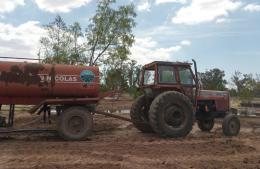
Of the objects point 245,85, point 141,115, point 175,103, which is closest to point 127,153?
point 175,103

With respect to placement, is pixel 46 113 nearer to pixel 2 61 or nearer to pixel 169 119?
pixel 2 61

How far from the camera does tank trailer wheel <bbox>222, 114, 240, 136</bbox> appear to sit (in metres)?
16.0

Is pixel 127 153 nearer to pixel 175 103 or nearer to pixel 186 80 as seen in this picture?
pixel 175 103

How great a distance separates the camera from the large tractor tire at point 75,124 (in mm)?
13648

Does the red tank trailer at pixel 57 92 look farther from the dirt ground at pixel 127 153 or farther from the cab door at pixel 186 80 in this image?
the cab door at pixel 186 80

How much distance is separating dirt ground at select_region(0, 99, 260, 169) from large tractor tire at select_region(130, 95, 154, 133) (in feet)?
3.34

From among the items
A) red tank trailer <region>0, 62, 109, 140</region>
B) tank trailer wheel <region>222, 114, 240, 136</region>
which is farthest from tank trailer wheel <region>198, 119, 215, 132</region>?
red tank trailer <region>0, 62, 109, 140</region>

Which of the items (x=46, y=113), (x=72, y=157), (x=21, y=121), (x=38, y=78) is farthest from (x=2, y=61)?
(x=21, y=121)

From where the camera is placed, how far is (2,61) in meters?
13.2

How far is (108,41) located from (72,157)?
38.9 feet

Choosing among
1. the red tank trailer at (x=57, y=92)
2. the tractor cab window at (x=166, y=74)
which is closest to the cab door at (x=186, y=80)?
the tractor cab window at (x=166, y=74)

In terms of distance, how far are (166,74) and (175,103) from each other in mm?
1082

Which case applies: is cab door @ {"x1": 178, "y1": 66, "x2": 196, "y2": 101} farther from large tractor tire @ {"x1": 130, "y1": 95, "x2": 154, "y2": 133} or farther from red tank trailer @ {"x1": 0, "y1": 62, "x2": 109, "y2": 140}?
red tank trailer @ {"x1": 0, "y1": 62, "x2": 109, "y2": 140}

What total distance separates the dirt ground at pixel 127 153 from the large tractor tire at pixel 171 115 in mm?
393
